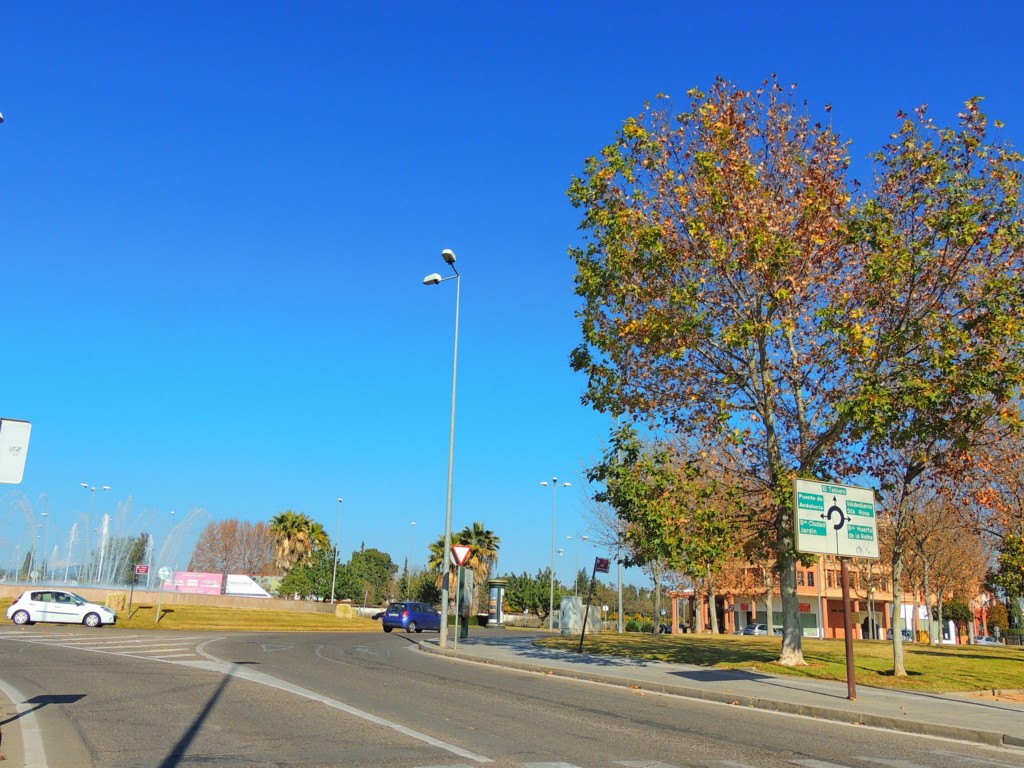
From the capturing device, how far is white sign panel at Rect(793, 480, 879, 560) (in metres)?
14.6

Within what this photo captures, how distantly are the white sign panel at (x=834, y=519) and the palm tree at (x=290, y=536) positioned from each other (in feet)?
203

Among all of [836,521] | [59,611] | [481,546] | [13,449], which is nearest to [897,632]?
[836,521]

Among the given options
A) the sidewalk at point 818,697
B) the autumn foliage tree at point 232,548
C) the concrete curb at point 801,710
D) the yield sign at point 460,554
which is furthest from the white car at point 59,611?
the autumn foliage tree at point 232,548

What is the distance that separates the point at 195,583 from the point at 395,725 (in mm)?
54556

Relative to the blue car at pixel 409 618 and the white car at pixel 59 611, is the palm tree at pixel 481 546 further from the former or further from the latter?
the white car at pixel 59 611

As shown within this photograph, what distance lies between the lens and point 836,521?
15.0m

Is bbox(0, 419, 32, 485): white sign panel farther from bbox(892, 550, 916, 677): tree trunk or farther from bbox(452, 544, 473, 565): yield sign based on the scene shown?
bbox(452, 544, 473, 565): yield sign

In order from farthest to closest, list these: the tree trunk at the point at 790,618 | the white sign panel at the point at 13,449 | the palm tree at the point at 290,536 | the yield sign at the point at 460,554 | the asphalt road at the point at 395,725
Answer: the palm tree at the point at 290,536 < the yield sign at the point at 460,554 < the tree trunk at the point at 790,618 < the asphalt road at the point at 395,725 < the white sign panel at the point at 13,449

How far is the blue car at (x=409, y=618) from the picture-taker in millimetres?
41000

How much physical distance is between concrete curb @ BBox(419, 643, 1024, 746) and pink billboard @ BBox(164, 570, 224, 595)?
46050mm

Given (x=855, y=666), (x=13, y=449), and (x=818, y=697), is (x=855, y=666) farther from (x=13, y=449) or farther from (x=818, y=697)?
(x=13, y=449)

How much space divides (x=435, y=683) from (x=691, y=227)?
1087cm

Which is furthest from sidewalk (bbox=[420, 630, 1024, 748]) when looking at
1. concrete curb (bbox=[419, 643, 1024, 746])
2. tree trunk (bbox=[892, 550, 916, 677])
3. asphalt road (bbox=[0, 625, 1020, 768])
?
tree trunk (bbox=[892, 550, 916, 677])

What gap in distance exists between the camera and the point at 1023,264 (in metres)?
16.4
